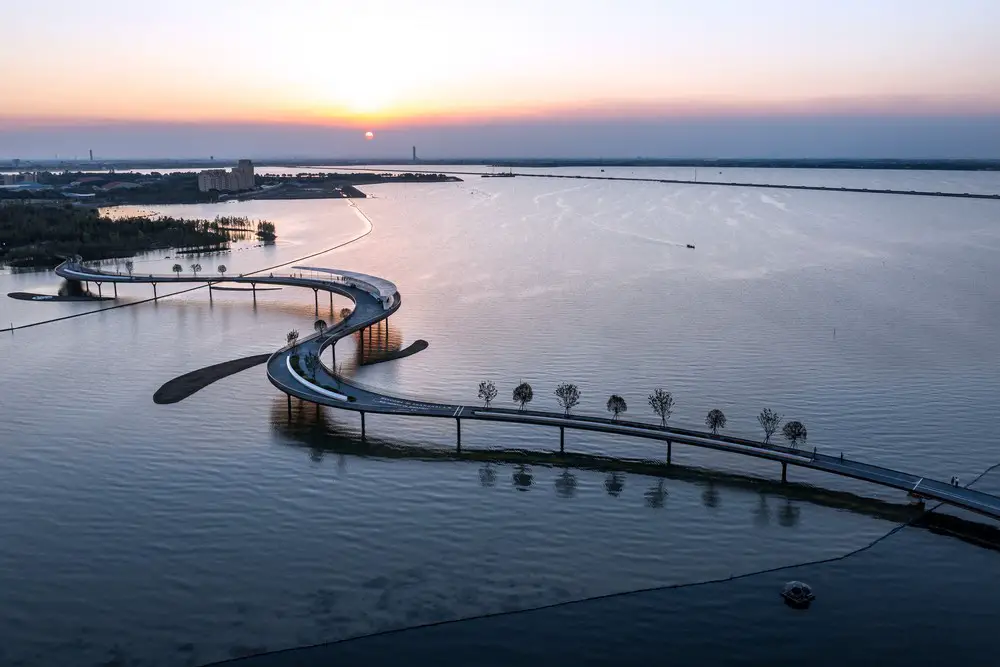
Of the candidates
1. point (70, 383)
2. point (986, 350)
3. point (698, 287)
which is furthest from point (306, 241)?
point (986, 350)

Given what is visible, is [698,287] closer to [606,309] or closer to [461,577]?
[606,309]

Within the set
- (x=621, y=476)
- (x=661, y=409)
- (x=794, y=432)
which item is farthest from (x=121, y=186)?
(x=794, y=432)

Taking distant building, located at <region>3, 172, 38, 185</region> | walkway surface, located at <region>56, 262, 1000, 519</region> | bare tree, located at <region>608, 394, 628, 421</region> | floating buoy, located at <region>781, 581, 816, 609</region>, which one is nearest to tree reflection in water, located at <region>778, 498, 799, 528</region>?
walkway surface, located at <region>56, 262, 1000, 519</region>

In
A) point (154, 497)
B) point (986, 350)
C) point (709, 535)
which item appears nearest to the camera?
point (709, 535)

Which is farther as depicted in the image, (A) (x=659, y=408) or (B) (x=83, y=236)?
(B) (x=83, y=236)

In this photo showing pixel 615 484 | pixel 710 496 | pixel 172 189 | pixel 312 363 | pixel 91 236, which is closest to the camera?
pixel 710 496

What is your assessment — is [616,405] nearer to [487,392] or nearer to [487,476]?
[487,392]

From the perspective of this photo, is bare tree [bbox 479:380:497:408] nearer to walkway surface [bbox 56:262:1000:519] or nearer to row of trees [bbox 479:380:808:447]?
row of trees [bbox 479:380:808:447]
